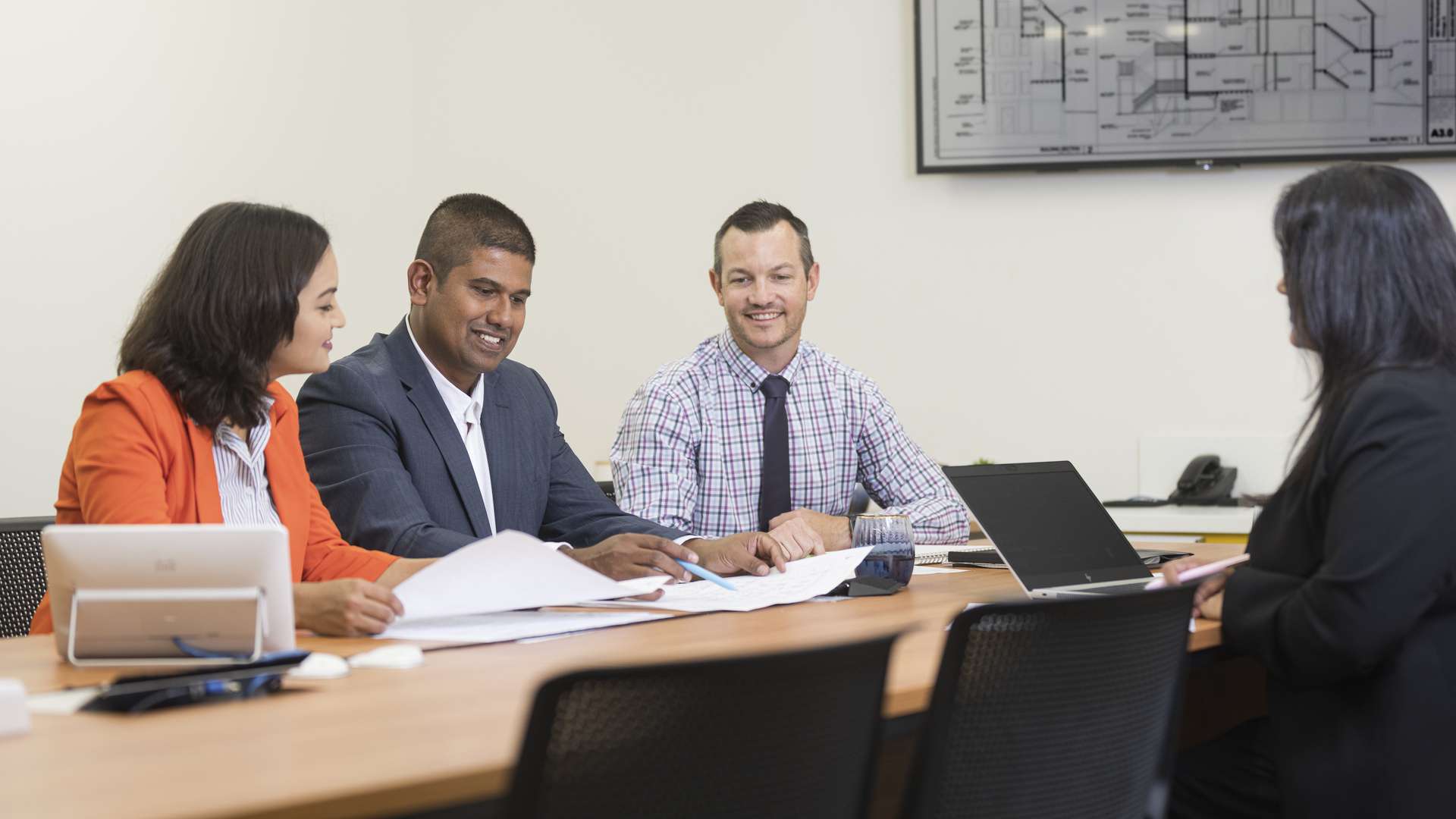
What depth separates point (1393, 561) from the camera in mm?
1589

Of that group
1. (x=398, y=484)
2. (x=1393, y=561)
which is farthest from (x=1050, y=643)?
(x=398, y=484)

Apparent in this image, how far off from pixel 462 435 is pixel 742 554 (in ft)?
2.34

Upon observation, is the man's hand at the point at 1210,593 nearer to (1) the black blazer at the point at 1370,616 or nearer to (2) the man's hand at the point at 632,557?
(1) the black blazer at the point at 1370,616

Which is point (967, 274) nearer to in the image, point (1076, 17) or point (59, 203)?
point (1076, 17)

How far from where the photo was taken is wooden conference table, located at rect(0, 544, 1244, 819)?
102 cm

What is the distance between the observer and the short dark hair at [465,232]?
2.74m

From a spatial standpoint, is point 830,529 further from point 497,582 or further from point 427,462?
point 497,582

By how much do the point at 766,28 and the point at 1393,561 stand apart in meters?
2.77

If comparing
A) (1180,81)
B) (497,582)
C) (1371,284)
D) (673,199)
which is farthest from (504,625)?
(1180,81)

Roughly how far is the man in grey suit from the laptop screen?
1.29ft

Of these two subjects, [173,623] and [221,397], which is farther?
[221,397]

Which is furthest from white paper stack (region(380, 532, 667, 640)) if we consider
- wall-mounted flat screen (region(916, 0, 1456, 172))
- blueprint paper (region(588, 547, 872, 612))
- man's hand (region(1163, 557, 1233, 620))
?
wall-mounted flat screen (region(916, 0, 1456, 172))

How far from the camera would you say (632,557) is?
226 cm

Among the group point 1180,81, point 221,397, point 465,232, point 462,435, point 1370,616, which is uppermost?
point 1180,81
